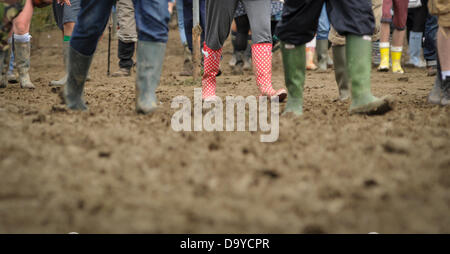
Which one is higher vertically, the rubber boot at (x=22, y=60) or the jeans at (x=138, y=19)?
the jeans at (x=138, y=19)

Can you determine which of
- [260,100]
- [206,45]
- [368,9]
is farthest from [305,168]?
[206,45]

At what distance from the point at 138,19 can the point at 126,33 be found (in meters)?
3.31

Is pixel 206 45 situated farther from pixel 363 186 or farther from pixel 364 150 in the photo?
pixel 363 186

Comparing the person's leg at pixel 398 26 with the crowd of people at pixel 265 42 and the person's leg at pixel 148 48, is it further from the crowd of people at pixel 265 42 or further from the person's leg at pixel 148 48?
the person's leg at pixel 148 48

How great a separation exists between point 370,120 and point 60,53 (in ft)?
28.9

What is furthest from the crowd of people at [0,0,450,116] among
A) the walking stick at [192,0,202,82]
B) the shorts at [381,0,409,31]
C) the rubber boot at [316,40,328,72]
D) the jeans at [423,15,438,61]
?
the rubber boot at [316,40,328,72]

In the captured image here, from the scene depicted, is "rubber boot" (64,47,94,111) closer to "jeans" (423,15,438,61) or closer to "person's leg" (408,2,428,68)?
"jeans" (423,15,438,61)

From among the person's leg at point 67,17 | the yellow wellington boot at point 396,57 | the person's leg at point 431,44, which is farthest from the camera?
the yellow wellington boot at point 396,57

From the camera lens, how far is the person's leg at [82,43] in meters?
2.43

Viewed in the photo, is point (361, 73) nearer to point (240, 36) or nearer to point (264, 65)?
point (264, 65)

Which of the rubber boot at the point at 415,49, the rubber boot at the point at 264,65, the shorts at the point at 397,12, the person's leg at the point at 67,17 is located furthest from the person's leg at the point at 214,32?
the rubber boot at the point at 415,49

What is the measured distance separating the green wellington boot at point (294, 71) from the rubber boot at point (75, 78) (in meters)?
1.29

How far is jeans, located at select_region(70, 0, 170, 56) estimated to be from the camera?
2.37 metres

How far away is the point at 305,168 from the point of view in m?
1.42
